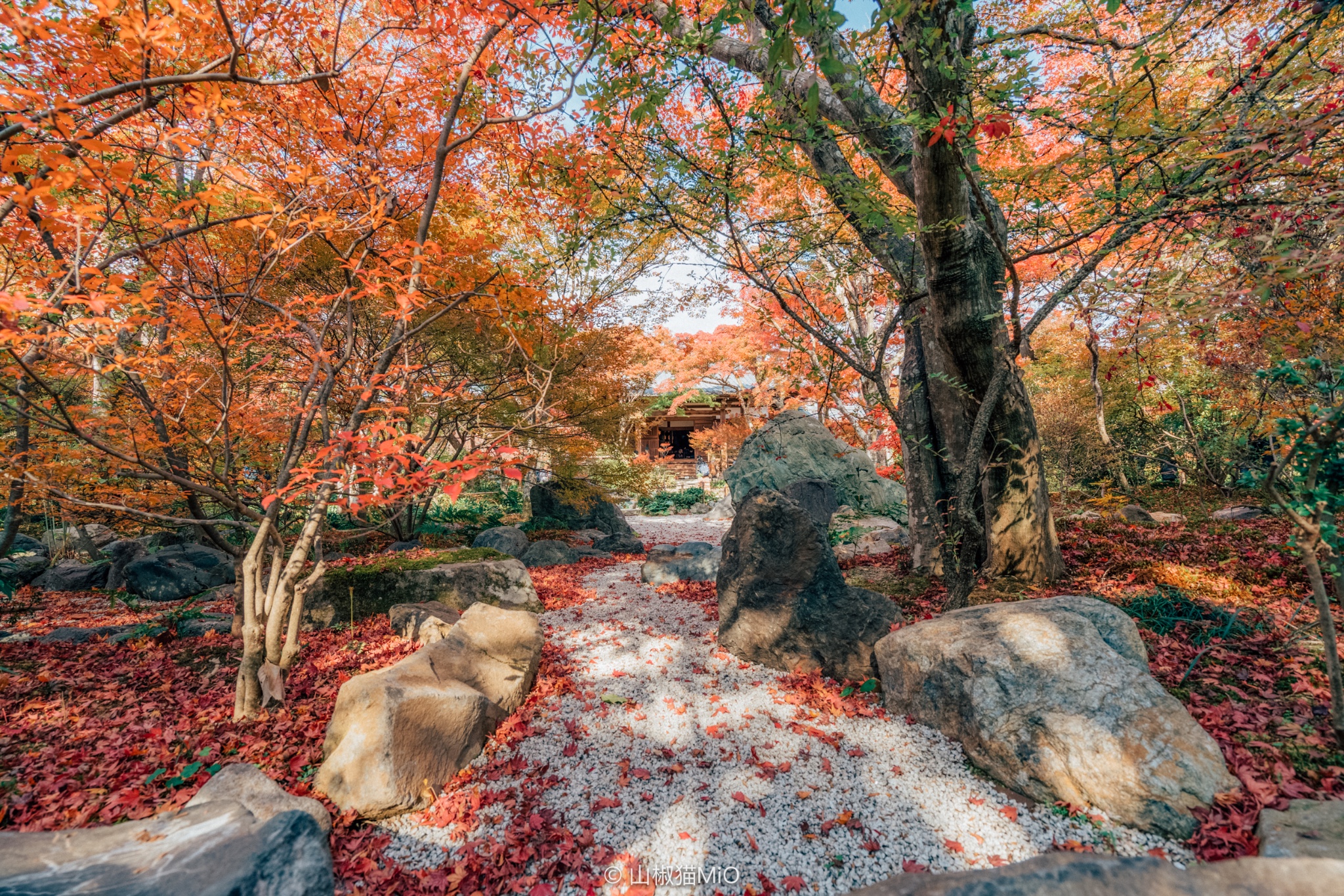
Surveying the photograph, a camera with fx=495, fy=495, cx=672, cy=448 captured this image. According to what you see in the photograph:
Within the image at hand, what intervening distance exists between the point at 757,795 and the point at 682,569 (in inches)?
180

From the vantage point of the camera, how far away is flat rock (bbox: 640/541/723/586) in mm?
7055

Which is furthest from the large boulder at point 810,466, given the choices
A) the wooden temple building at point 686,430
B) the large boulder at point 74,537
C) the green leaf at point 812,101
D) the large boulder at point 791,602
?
the large boulder at point 74,537

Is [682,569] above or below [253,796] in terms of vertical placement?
below

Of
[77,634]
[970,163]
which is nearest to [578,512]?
[77,634]

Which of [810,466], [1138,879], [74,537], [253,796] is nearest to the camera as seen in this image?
[1138,879]

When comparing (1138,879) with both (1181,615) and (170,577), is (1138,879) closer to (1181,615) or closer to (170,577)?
(1181,615)

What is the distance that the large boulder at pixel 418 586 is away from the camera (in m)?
5.05

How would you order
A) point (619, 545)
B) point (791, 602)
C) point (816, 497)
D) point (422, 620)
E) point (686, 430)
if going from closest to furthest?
point (791, 602)
point (422, 620)
point (816, 497)
point (619, 545)
point (686, 430)

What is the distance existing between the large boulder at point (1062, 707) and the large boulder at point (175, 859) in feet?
10.0

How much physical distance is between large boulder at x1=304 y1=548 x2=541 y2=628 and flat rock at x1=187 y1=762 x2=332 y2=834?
2.89 meters

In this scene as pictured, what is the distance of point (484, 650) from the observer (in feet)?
12.0

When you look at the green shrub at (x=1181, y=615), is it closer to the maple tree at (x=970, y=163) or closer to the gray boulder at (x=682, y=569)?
the maple tree at (x=970, y=163)

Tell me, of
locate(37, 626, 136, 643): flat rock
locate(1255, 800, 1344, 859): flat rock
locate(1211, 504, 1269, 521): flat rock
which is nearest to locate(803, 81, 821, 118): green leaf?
locate(1255, 800, 1344, 859): flat rock

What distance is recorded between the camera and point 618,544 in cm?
1034
